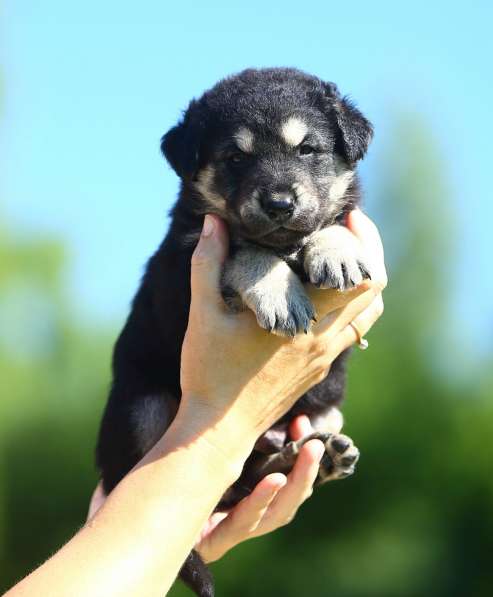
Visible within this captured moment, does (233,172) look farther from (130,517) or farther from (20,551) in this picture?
(20,551)

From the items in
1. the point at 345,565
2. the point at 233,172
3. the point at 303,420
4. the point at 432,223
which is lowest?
the point at 345,565

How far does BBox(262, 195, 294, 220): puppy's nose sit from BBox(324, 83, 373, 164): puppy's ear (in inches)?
24.2

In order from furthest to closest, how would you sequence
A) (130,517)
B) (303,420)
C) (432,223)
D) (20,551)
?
(432,223) → (20,551) → (303,420) → (130,517)

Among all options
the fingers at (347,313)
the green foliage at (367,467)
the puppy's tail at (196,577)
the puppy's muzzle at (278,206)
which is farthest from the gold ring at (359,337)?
the green foliage at (367,467)

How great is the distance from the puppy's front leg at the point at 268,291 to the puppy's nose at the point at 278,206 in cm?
20

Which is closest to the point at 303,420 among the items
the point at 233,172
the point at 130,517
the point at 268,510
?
the point at 268,510

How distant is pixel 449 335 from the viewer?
15664mm

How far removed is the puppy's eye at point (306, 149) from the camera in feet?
12.7

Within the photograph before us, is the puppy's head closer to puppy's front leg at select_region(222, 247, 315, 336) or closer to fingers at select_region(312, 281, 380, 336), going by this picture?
puppy's front leg at select_region(222, 247, 315, 336)

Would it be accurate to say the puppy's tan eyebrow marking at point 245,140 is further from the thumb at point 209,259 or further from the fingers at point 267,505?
the fingers at point 267,505

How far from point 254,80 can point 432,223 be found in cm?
1410

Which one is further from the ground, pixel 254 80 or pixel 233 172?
pixel 254 80

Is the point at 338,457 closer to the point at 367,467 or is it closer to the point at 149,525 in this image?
the point at 149,525

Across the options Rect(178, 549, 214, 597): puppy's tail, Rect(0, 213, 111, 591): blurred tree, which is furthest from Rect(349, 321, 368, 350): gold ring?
Rect(0, 213, 111, 591): blurred tree
